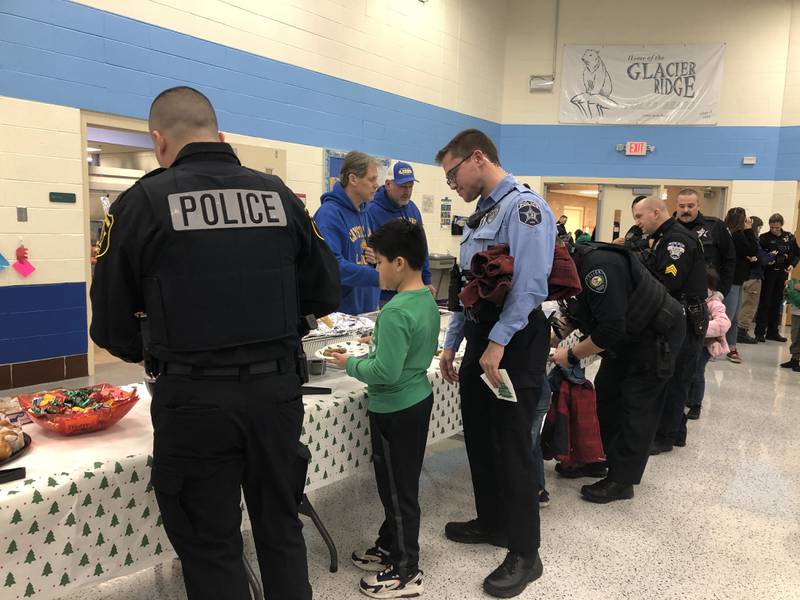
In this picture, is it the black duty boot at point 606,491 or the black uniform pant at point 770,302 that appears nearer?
the black duty boot at point 606,491

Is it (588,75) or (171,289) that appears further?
(588,75)

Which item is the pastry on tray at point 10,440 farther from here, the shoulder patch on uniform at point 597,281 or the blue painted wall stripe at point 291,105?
the blue painted wall stripe at point 291,105

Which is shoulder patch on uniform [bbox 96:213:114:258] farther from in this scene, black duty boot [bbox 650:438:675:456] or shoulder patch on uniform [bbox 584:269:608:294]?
black duty boot [bbox 650:438:675:456]

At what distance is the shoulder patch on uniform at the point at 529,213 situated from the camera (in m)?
2.09

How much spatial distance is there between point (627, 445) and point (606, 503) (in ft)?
1.06

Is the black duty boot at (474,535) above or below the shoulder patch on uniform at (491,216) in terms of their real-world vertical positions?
below

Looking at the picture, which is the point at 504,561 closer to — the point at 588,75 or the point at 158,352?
the point at 158,352

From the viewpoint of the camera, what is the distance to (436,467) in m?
3.49

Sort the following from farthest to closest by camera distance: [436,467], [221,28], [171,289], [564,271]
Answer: [221,28] < [436,467] < [564,271] < [171,289]

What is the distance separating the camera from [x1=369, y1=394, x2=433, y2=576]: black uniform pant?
2207mm

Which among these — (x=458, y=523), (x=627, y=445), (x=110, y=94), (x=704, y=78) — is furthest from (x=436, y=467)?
(x=704, y=78)

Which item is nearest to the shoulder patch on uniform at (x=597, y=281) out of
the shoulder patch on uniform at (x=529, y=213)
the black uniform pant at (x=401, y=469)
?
the shoulder patch on uniform at (x=529, y=213)

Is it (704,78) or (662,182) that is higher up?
(704,78)

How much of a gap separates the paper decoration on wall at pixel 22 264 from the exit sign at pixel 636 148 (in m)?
8.33
